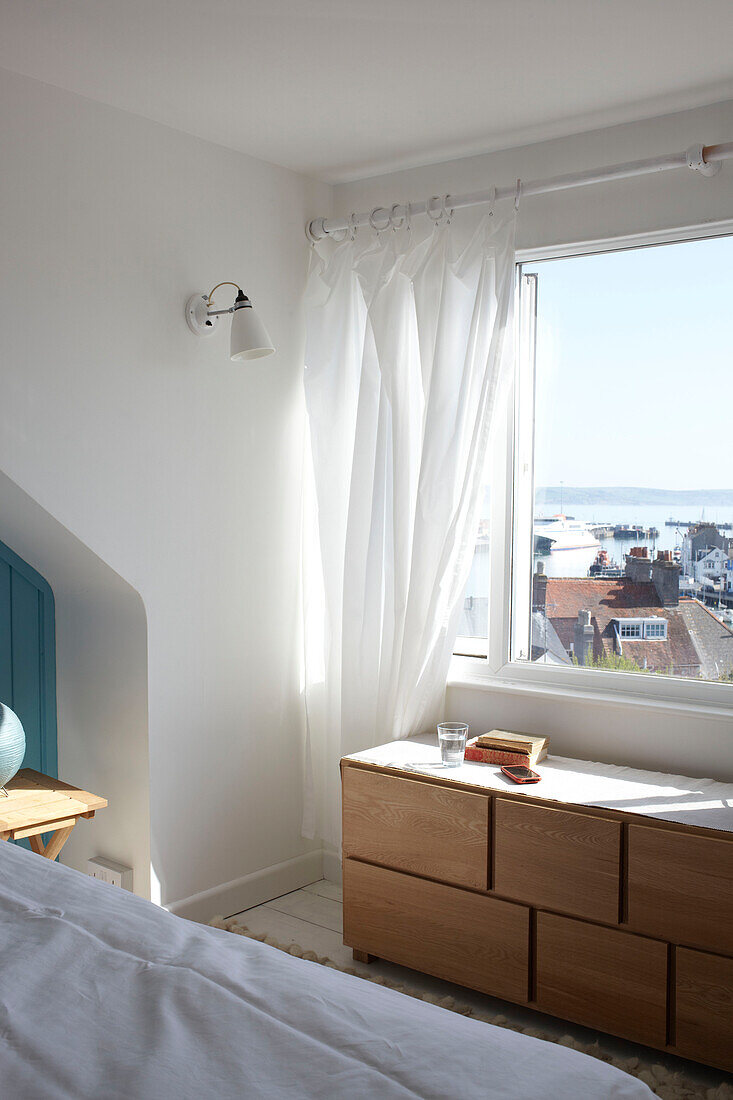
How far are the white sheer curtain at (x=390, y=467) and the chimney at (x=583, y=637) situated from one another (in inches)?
15.4

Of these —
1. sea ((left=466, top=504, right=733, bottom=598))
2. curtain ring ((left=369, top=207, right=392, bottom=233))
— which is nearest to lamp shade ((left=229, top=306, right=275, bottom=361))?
curtain ring ((left=369, top=207, right=392, bottom=233))

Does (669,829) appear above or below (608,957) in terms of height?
above

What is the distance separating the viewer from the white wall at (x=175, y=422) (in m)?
2.52

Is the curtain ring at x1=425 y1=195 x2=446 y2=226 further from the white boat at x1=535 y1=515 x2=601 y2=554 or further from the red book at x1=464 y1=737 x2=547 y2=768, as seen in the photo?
the red book at x1=464 y1=737 x2=547 y2=768

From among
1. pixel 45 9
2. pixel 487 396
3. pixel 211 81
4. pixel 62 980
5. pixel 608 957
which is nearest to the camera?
pixel 62 980

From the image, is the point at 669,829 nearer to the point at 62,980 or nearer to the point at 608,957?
the point at 608,957

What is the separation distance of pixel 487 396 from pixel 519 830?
4.16 feet

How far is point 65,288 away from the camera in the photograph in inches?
102

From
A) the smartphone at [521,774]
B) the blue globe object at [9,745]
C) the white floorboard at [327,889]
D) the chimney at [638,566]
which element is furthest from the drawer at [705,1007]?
the blue globe object at [9,745]

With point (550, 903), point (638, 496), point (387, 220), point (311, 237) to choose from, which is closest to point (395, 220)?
point (387, 220)

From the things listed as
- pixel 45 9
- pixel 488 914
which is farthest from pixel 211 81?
pixel 488 914

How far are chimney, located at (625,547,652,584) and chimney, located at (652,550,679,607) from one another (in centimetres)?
2

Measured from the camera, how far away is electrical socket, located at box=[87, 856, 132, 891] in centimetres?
288

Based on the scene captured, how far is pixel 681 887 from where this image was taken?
2189mm
